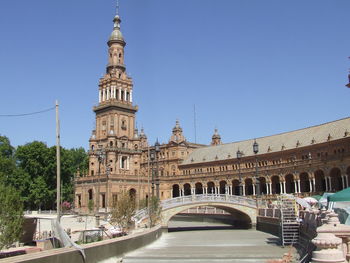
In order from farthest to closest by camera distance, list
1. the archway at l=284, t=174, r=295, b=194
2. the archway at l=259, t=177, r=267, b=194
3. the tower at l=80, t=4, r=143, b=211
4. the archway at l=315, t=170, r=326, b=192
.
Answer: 1. the tower at l=80, t=4, r=143, b=211
2. the archway at l=259, t=177, r=267, b=194
3. the archway at l=284, t=174, r=295, b=194
4. the archway at l=315, t=170, r=326, b=192

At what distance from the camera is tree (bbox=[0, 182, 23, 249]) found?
19.9 m

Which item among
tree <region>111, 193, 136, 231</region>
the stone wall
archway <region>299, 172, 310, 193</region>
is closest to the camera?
the stone wall

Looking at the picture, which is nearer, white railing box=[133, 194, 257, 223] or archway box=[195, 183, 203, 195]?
white railing box=[133, 194, 257, 223]

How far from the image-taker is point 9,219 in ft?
66.5

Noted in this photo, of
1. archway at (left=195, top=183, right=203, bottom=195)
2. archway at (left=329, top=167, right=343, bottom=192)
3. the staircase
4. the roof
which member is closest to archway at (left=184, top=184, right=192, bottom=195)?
archway at (left=195, top=183, right=203, bottom=195)

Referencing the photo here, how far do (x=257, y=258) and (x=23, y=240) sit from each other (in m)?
17.1

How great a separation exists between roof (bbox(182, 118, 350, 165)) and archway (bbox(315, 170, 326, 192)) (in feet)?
18.7

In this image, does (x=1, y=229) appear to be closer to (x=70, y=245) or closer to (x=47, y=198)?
(x=70, y=245)

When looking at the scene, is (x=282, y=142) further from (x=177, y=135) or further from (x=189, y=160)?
(x=177, y=135)

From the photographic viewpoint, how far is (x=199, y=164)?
10344cm

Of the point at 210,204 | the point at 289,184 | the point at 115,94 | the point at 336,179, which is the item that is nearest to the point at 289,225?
the point at 210,204

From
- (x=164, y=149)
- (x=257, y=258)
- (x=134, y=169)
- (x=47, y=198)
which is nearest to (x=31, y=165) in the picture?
(x=47, y=198)

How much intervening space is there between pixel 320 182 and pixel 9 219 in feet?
212

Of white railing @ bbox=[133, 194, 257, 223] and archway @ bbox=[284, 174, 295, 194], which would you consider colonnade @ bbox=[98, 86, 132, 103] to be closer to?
archway @ bbox=[284, 174, 295, 194]
